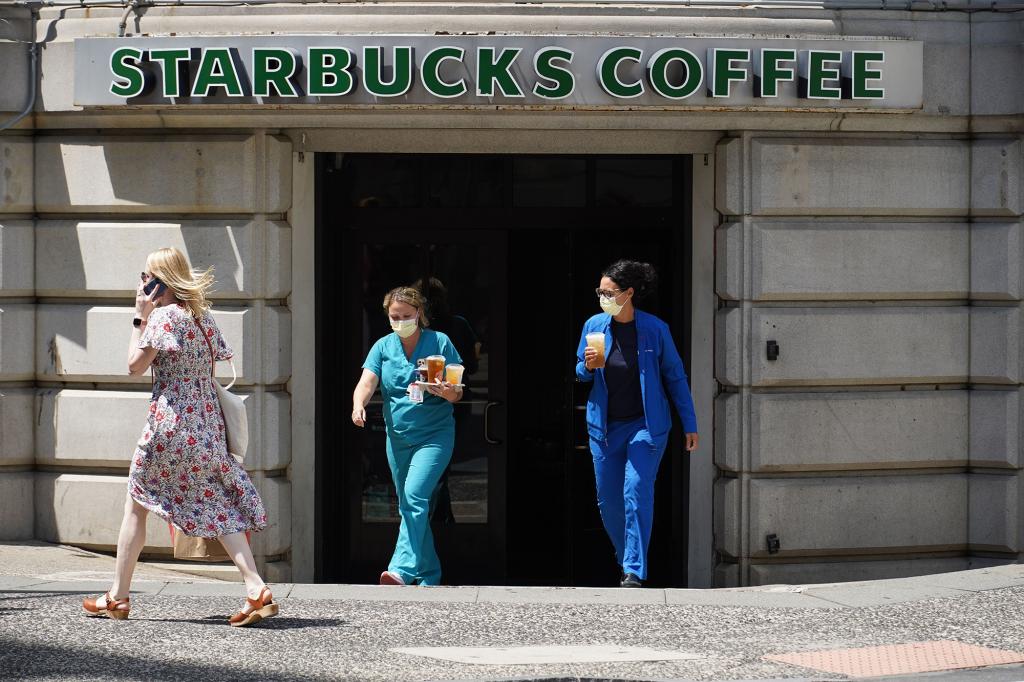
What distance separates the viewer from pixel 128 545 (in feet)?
24.6

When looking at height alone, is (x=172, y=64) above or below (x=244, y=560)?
above

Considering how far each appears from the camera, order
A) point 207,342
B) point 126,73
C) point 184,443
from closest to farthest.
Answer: point 184,443 → point 207,342 → point 126,73

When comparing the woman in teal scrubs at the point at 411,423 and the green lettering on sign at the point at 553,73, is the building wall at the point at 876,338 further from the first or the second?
the woman in teal scrubs at the point at 411,423

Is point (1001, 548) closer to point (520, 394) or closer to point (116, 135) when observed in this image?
point (520, 394)

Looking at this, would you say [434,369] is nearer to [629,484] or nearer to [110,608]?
[629,484]

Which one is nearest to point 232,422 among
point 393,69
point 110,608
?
point 110,608

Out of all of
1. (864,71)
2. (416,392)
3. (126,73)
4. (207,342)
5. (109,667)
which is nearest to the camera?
(109,667)

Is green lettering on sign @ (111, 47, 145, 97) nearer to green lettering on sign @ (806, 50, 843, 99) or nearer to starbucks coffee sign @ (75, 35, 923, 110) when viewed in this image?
starbucks coffee sign @ (75, 35, 923, 110)

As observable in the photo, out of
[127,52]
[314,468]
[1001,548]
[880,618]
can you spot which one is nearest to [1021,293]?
[1001,548]

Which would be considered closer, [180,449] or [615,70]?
[180,449]

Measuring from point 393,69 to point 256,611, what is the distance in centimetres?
339

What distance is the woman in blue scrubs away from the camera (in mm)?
9102

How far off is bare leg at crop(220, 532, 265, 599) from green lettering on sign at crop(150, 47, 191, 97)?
9.78 ft

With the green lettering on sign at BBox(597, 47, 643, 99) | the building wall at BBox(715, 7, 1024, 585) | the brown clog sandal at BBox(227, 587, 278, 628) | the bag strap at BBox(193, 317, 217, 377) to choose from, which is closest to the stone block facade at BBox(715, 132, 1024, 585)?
the building wall at BBox(715, 7, 1024, 585)
